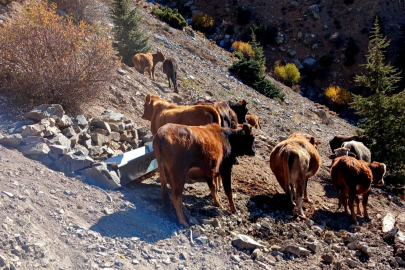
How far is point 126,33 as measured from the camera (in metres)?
17.7

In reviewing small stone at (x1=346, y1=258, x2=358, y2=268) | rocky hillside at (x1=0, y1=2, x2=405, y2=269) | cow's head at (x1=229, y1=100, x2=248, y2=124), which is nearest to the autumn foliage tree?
rocky hillside at (x1=0, y1=2, x2=405, y2=269)

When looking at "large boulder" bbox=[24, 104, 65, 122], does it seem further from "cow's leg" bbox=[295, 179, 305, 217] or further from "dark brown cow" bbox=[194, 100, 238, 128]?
"cow's leg" bbox=[295, 179, 305, 217]

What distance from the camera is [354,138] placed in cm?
1516

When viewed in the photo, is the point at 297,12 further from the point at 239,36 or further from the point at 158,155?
the point at 158,155

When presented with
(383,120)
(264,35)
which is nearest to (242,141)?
(383,120)

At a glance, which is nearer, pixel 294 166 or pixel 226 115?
pixel 294 166

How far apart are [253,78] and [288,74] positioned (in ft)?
41.6

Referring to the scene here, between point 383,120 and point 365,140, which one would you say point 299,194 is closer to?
point 365,140

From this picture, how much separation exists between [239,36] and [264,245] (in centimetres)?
4213

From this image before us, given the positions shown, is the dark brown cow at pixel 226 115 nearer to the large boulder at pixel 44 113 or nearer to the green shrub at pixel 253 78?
the large boulder at pixel 44 113

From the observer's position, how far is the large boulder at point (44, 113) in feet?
23.8

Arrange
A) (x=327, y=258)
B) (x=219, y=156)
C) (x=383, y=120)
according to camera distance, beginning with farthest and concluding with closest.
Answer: (x=383, y=120) → (x=219, y=156) → (x=327, y=258)

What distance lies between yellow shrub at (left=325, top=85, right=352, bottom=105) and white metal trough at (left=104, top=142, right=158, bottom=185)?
32297 millimetres

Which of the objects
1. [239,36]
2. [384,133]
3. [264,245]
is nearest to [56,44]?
[264,245]
